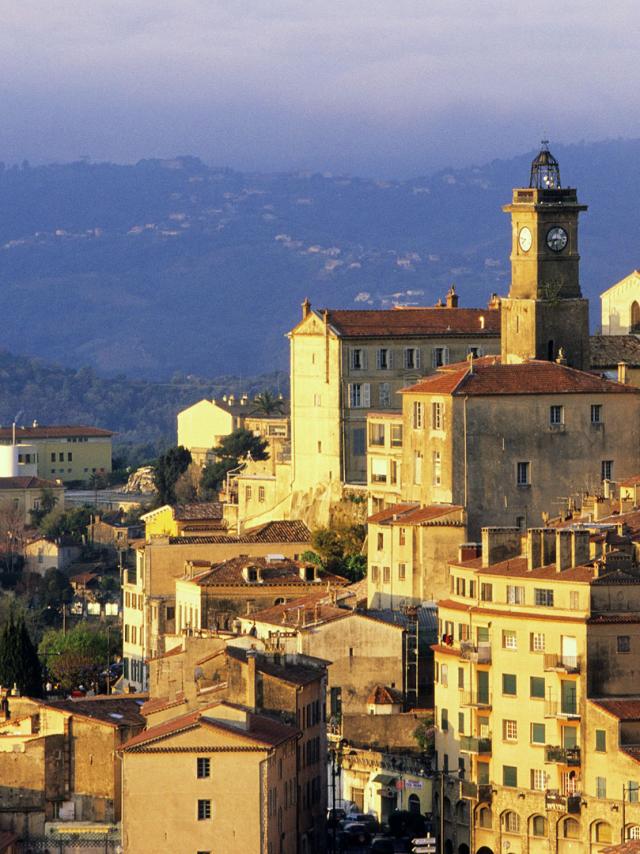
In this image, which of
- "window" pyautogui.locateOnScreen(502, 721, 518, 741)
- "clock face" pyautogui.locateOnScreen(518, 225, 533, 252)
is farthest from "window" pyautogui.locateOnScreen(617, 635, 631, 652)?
"clock face" pyautogui.locateOnScreen(518, 225, 533, 252)

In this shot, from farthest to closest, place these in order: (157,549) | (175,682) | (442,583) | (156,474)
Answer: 1. (156,474)
2. (157,549)
3. (442,583)
4. (175,682)

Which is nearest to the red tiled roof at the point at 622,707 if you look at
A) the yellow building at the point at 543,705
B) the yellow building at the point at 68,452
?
the yellow building at the point at 543,705

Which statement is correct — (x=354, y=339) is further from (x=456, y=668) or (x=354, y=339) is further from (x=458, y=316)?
(x=456, y=668)

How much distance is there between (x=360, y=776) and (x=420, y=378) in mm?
26744

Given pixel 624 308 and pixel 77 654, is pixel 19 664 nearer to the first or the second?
pixel 77 654

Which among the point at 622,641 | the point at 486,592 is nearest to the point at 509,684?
the point at 486,592

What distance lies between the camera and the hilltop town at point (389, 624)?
6981 cm

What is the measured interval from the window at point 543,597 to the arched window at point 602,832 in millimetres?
5465

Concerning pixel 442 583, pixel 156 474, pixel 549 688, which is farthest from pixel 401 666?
pixel 156 474

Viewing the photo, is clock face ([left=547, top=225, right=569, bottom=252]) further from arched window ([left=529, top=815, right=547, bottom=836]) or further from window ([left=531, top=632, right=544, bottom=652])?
arched window ([left=529, top=815, right=547, bottom=836])

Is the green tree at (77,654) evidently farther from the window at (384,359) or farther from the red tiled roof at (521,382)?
Result: the red tiled roof at (521,382)

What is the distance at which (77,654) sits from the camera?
333 feet

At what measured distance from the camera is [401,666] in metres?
82.3

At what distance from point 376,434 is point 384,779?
23.0 meters
